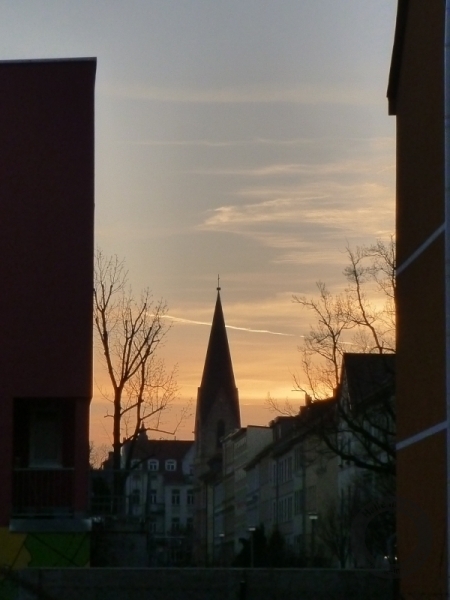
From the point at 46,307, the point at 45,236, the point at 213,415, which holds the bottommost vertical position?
the point at 46,307

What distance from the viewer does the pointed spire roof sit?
147375 mm

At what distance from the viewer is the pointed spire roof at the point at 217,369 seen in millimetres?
147375

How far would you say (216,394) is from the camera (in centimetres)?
15788

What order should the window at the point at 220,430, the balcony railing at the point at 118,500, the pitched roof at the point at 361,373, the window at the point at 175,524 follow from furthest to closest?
the window at the point at 175,524
the window at the point at 220,430
the pitched roof at the point at 361,373
the balcony railing at the point at 118,500

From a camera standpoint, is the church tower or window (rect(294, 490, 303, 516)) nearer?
window (rect(294, 490, 303, 516))

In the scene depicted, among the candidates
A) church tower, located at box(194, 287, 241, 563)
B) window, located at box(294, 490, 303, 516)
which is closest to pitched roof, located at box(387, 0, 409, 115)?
window, located at box(294, 490, 303, 516)

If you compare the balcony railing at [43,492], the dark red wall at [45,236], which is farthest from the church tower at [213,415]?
the balcony railing at [43,492]

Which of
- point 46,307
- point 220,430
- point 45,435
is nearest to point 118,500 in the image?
point 45,435

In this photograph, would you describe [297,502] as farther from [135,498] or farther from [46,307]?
[46,307]

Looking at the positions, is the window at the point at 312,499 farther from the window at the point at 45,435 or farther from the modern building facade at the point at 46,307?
the modern building facade at the point at 46,307

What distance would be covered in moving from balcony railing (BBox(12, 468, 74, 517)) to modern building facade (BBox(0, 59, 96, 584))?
2 cm

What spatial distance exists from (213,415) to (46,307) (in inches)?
5321

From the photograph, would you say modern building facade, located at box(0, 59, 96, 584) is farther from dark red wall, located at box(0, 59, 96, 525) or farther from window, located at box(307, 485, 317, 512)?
window, located at box(307, 485, 317, 512)

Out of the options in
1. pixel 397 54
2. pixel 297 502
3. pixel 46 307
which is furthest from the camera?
pixel 297 502
